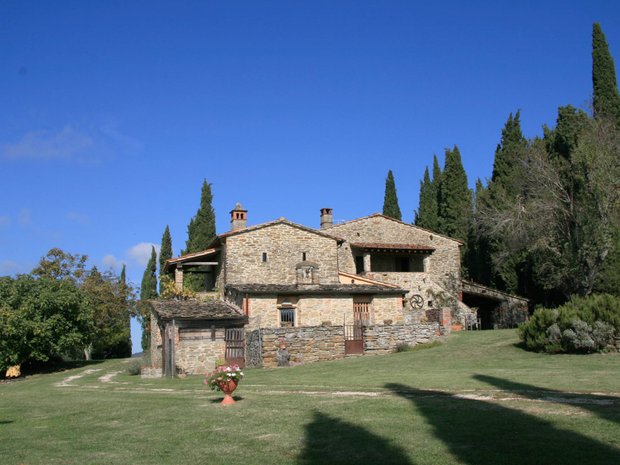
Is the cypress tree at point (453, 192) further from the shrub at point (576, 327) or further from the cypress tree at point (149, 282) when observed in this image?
the shrub at point (576, 327)

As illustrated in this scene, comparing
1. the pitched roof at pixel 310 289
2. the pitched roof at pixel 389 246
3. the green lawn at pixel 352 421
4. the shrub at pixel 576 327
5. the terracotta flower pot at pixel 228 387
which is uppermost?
the pitched roof at pixel 389 246

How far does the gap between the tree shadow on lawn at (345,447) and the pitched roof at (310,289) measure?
21056mm

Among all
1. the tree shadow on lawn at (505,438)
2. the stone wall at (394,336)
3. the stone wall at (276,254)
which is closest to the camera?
the tree shadow on lawn at (505,438)

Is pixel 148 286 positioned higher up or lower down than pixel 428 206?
lower down

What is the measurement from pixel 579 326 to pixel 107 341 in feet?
126

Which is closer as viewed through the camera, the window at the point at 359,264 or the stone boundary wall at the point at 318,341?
the stone boundary wall at the point at 318,341

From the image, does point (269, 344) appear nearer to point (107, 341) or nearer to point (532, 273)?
point (532, 273)

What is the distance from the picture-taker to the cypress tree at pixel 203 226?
55344mm

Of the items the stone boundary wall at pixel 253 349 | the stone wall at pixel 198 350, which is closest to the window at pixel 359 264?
the stone boundary wall at pixel 253 349

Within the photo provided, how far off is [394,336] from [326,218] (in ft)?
48.0

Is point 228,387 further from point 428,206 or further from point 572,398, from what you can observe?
point 428,206

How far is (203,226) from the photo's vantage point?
56.2 m

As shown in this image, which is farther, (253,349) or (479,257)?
(479,257)

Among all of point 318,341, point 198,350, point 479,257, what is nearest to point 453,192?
point 479,257
